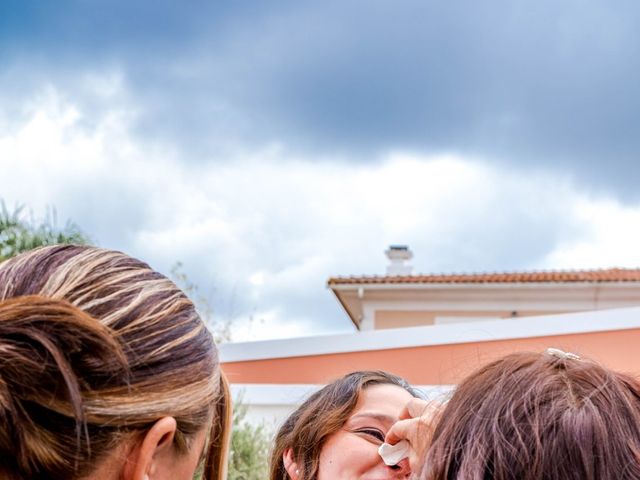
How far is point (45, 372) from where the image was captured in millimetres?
1317

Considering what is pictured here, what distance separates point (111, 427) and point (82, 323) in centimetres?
17

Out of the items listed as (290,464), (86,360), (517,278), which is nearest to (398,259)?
(517,278)

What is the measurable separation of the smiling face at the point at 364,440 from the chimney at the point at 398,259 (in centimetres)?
1946

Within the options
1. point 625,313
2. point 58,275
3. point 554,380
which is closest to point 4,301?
point 58,275

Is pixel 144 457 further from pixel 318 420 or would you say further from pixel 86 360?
pixel 318 420

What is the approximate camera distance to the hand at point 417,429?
60.2 inches

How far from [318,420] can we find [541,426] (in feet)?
4.44

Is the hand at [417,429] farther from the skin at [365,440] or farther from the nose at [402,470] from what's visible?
the skin at [365,440]

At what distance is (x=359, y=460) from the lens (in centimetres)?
229

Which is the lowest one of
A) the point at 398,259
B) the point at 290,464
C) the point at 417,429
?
the point at 398,259

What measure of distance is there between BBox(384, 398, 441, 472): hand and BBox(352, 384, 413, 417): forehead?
0.66 metres

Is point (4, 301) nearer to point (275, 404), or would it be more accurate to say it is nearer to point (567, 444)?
point (567, 444)

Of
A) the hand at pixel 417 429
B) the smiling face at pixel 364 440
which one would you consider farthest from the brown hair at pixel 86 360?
the smiling face at pixel 364 440

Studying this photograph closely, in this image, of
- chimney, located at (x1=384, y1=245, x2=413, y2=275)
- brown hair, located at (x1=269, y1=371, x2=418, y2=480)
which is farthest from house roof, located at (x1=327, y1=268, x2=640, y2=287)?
brown hair, located at (x1=269, y1=371, x2=418, y2=480)
